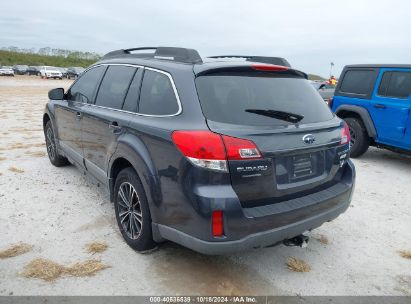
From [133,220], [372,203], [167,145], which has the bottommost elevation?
[372,203]

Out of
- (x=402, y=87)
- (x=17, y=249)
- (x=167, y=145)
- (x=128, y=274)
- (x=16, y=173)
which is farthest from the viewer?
(x=402, y=87)

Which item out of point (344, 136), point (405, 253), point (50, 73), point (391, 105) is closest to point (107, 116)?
point (344, 136)

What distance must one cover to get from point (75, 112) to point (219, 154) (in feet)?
9.06

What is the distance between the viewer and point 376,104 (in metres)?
6.79

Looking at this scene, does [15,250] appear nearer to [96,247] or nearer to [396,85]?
[96,247]

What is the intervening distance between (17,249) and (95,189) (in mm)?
1671

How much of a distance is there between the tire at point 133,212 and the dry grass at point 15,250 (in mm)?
851

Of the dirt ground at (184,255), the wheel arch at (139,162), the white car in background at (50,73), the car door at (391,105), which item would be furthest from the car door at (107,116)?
the white car in background at (50,73)

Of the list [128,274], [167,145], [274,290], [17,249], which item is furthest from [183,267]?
[17,249]

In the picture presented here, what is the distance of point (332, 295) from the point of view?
9.48 ft

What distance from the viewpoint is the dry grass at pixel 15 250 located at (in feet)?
10.9

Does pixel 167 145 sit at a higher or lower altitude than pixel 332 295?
higher

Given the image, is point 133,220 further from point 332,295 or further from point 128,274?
point 332,295

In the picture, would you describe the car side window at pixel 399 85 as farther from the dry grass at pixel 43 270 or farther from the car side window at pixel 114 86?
the dry grass at pixel 43 270
